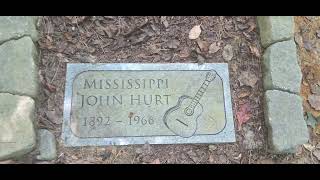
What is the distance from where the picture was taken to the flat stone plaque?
8.87ft

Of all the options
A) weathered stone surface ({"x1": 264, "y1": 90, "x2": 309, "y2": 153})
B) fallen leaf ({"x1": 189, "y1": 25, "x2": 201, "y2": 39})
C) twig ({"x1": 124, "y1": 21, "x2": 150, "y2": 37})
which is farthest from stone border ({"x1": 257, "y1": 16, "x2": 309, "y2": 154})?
twig ({"x1": 124, "y1": 21, "x2": 150, "y2": 37})

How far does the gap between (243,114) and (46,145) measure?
1328 mm

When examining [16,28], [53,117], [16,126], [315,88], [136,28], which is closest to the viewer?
[16,126]

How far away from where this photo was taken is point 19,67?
2.72 metres

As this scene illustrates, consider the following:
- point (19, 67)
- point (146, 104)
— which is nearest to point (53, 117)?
point (19, 67)

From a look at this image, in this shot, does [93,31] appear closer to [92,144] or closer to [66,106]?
[66,106]

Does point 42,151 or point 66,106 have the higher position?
point 66,106

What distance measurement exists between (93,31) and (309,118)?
1.66 meters

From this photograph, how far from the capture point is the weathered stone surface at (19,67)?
2.67 metres

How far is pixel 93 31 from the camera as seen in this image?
3023 mm

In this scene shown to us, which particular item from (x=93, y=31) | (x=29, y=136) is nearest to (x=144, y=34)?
(x=93, y=31)

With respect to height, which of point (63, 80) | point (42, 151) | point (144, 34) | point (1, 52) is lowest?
point (42, 151)

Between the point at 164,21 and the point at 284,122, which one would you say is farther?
the point at 164,21

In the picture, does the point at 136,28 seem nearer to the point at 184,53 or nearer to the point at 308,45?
the point at 184,53
